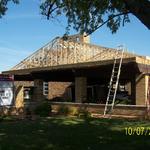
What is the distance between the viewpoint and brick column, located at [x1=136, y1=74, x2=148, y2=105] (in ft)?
79.2

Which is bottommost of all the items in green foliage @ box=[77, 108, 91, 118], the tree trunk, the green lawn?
the green lawn

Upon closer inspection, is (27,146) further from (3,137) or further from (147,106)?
(147,106)

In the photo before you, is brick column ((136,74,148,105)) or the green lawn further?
brick column ((136,74,148,105))

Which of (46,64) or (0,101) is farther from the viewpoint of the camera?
(46,64)

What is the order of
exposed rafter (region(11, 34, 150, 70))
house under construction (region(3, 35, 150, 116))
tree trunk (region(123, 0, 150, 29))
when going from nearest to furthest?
tree trunk (region(123, 0, 150, 29)) → house under construction (region(3, 35, 150, 116)) → exposed rafter (region(11, 34, 150, 70))

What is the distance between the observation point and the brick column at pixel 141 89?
2414cm

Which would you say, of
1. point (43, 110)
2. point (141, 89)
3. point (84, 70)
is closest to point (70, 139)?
point (43, 110)

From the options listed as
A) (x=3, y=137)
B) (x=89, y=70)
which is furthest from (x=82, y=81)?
(x=3, y=137)

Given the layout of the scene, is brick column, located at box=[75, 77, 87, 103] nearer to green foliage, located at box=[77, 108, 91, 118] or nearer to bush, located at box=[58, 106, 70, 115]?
green foliage, located at box=[77, 108, 91, 118]

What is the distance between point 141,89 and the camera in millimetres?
24344

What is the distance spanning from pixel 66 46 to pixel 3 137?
57.9 ft

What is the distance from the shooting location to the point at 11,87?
24.7m
